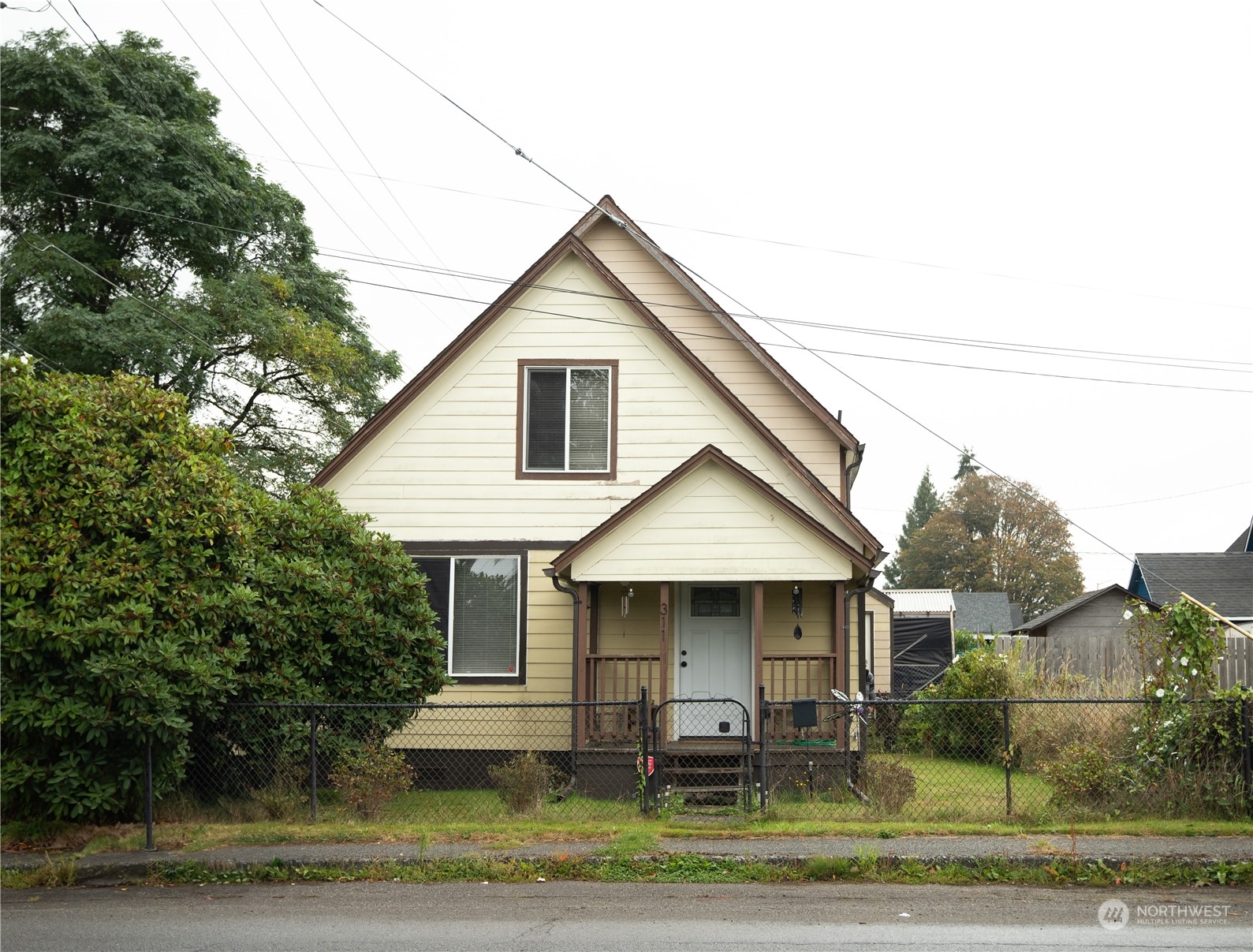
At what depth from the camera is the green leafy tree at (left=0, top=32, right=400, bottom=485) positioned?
22750 millimetres

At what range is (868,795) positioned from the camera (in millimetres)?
11523

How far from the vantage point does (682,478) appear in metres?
13.6

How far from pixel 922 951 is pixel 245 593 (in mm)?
6809

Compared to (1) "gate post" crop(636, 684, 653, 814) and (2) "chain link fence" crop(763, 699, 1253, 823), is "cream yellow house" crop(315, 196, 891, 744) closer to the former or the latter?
(2) "chain link fence" crop(763, 699, 1253, 823)

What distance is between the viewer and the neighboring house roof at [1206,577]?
914 inches

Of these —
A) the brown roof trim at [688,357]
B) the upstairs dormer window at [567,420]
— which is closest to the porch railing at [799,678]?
the brown roof trim at [688,357]

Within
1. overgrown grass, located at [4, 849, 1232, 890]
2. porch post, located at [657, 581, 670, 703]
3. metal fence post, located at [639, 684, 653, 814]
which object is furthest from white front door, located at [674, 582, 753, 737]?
overgrown grass, located at [4, 849, 1232, 890]

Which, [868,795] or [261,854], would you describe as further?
[868,795]

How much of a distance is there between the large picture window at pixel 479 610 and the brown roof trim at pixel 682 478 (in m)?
1.80

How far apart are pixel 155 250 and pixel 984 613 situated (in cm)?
4619

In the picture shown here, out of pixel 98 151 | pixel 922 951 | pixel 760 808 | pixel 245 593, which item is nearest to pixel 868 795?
pixel 760 808

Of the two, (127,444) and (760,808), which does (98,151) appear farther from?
(760,808)

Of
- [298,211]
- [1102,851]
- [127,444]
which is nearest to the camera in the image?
[1102,851]

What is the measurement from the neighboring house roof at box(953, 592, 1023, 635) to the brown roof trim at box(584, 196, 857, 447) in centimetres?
4334
